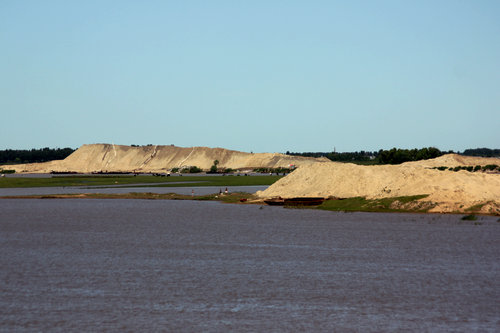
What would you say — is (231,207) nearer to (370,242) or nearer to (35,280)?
(370,242)

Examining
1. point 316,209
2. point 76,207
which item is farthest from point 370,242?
point 76,207

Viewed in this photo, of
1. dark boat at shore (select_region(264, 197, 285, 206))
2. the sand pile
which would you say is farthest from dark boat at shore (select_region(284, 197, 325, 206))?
the sand pile

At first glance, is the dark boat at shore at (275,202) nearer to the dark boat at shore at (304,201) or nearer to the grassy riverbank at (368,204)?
the dark boat at shore at (304,201)

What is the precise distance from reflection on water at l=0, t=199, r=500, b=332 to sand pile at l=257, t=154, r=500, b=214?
6.91m

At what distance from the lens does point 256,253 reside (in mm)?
37031

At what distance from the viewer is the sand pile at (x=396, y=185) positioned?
63031 millimetres

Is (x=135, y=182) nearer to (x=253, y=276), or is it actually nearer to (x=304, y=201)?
(x=304, y=201)

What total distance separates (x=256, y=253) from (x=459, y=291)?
45.4ft

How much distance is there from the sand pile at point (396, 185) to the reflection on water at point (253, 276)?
22.7 feet

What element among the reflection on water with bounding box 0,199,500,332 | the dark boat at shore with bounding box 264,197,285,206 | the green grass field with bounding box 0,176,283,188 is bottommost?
the reflection on water with bounding box 0,199,500,332

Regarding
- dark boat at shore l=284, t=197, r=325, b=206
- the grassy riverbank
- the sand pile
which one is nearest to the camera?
the sand pile

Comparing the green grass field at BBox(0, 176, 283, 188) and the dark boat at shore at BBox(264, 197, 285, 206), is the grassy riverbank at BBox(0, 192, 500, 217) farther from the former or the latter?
the green grass field at BBox(0, 176, 283, 188)

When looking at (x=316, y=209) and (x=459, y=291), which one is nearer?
(x=459, y=291)

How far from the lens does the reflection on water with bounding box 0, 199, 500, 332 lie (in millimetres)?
20859
